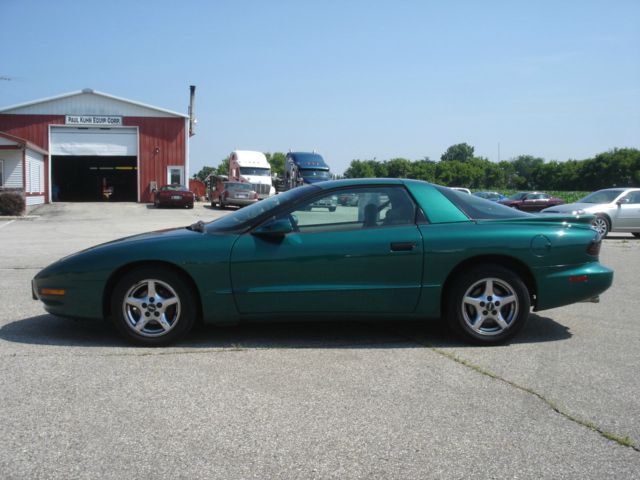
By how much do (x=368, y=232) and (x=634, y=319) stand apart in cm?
301

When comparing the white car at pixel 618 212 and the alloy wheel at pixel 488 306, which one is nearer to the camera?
the alloy wheel at pixel 488 306

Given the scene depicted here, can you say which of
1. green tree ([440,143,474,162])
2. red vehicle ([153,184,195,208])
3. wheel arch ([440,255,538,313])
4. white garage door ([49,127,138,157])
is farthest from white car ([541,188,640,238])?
green tree ([440,143,474,162])

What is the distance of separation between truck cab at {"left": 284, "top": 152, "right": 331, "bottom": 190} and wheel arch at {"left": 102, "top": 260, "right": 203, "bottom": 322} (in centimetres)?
2812

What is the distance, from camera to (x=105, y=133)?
120 feet

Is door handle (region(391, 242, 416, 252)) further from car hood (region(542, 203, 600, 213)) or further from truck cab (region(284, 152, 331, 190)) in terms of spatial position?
truck cab (region(284, 152, 331, 190))

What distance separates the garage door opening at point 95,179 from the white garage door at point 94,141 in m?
3.60

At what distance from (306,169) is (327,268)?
29.1m

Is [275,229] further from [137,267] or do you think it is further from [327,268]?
[137,267]

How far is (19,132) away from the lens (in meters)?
35.5

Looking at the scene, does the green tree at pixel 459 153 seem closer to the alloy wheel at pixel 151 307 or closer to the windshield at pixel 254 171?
the windshield at pixel 254 171

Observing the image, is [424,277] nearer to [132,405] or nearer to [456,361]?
[456,361]

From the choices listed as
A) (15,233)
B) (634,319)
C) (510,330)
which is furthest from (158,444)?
(15,233)

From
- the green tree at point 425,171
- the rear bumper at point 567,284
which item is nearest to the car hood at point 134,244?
Result: the rear bumper at point 567,284

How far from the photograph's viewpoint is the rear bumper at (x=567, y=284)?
16.1 feet
